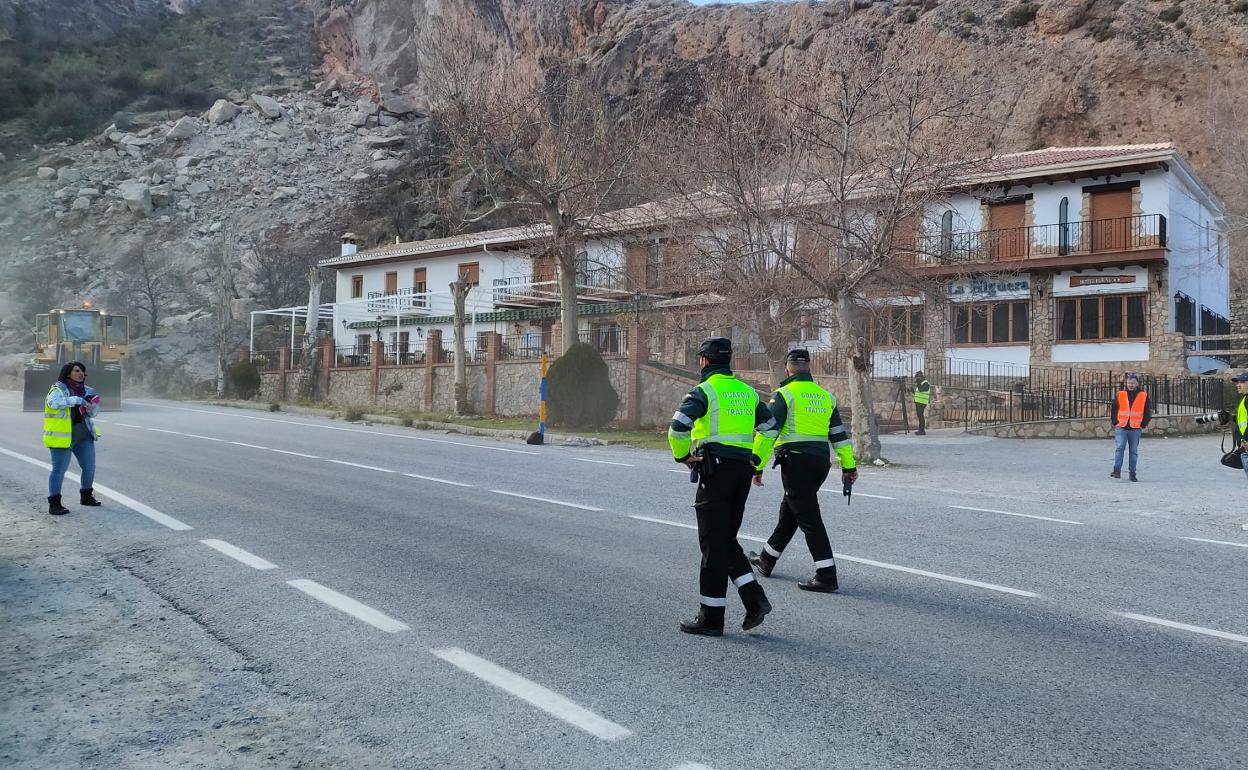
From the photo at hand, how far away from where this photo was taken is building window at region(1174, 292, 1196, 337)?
3117 centimetres

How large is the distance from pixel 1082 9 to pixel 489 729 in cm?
5953

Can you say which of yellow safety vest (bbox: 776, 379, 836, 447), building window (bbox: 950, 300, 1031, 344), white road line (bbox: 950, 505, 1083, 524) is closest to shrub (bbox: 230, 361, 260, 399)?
building window (bbox: 950, 300, 1031, 344)

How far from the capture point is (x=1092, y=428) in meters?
23.7

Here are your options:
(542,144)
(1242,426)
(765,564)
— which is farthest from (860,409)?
(542,144)

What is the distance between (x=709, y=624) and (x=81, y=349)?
30.7 m

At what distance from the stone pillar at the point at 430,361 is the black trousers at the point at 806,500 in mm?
27772

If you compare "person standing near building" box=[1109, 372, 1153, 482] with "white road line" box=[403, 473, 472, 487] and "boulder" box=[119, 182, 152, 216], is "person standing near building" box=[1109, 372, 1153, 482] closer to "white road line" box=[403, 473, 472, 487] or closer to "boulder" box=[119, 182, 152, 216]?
"white road line" box=[403, 473, 472, 487]

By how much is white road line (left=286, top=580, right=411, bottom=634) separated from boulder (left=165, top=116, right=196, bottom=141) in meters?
93.2

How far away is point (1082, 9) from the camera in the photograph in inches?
2077

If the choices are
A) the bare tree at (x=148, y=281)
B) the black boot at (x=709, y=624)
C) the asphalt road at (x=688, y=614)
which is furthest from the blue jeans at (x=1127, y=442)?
the bare tree at (x=148, y=281)

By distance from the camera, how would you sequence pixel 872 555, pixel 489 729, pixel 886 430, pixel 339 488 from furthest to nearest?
pixel 886 430, pixel 339 488, pixel 872 555, pixel 489 729

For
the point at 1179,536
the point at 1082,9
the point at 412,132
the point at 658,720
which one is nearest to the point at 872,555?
the point at 1179,536

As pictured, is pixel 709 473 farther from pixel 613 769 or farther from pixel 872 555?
pixel 872 555

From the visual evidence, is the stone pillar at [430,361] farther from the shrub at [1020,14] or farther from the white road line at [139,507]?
the shrub at [1020,14]
